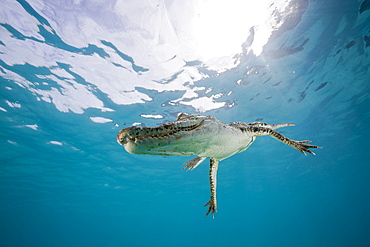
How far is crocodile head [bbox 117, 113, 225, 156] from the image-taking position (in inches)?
70.9

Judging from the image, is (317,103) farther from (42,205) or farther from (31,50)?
(42,205)

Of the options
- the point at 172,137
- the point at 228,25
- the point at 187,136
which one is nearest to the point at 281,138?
the point at 187,136

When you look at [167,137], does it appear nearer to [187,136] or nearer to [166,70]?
[187,136]

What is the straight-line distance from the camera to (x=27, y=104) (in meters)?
12.2

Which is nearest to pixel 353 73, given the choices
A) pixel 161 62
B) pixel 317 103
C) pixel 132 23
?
pixel 317 103

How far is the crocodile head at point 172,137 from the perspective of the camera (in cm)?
180

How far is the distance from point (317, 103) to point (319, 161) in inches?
754

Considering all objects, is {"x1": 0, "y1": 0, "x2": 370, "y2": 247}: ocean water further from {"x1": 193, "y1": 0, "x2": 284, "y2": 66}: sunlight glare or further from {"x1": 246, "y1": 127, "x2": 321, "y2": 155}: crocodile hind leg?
{"x1": 246, "y1": 127, "x2": 321, "y2": 155}: crocodile hind leg

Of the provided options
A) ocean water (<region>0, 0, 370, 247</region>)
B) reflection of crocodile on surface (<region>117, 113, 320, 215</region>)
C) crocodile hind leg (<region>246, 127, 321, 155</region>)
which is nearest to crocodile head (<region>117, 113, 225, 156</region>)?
reflection of crocodile on surface (<region>117, 113, 320, 215</region>)

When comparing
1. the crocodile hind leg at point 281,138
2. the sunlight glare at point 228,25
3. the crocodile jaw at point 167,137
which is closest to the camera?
the crocodile jaw at point 167,137

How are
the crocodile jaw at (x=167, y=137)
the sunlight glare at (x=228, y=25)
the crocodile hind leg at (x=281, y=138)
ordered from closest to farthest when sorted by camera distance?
the crocodile jaw at (x=167, y=137), the crocodile hind leg at (x=281, y=138), the sunlight glare at (x=228, y=25)

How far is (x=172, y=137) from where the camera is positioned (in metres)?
2.05

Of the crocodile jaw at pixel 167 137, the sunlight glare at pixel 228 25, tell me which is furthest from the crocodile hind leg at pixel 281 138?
the sunlight glare at pixel 228 25

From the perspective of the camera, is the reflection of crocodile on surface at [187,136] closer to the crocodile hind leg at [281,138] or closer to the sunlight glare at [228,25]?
the crocodile hind leg at [281,138]
